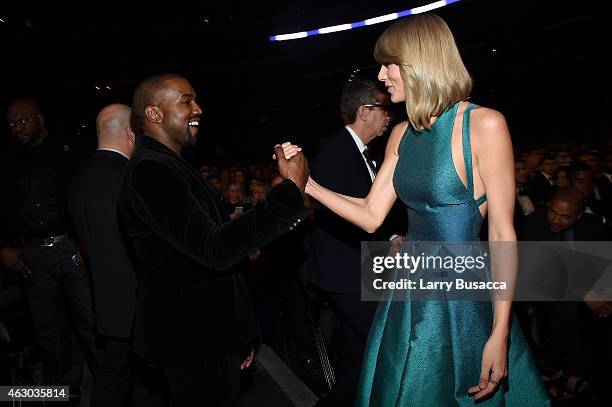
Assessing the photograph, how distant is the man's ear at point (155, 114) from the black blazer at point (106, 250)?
0.93m

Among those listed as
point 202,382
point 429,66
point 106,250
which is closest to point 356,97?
point 429,66

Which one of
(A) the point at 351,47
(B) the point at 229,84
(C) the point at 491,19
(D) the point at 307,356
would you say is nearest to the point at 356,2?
(A) the point at 351,47

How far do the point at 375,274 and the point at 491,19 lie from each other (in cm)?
1170

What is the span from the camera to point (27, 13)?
1313cm

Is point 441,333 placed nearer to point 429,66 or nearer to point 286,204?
point 286,204

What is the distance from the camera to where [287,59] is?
15.6m

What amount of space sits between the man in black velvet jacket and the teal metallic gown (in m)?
0.46

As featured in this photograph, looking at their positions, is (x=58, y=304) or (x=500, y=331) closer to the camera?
(x=500, y=331)

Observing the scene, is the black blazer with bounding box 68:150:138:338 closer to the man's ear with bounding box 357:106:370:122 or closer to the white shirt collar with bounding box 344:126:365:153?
the white shirt collar with bounding box 344:126:365:153

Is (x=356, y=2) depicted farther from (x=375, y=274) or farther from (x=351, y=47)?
(x=375, y=274)

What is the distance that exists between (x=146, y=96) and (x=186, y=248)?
675 millimetres

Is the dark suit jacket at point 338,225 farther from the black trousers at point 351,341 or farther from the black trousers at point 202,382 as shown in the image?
the black trousers at point 202,382

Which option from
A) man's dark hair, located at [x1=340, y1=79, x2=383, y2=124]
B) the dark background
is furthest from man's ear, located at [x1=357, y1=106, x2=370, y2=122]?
the dark background

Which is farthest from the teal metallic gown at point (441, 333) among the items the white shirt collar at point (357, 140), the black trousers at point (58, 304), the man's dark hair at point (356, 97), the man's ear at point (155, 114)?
the black trousers at point (58, 304)
